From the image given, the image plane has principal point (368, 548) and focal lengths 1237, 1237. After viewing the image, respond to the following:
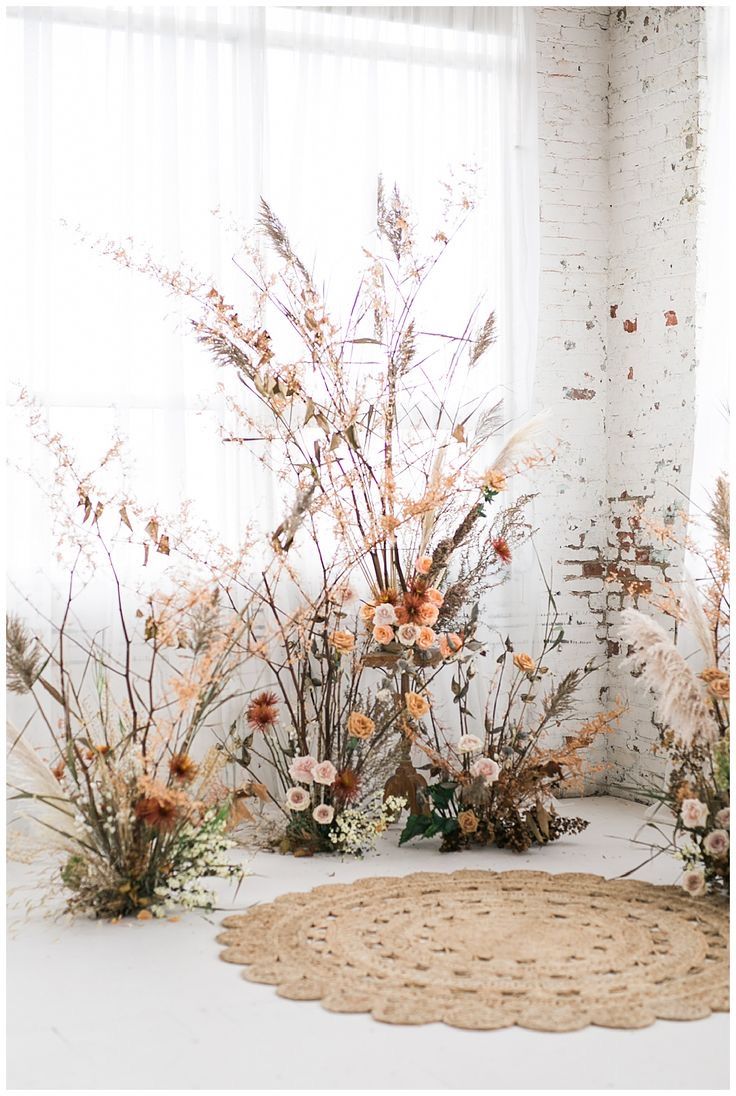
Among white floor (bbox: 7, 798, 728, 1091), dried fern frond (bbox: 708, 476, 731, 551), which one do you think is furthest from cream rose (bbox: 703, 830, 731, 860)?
dried fern frond (bbox: 708, 476, 731, 551)

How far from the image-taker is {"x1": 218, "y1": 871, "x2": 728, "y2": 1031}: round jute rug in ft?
7.70

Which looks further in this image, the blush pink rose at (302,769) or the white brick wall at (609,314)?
the white brick wall at (609,314)

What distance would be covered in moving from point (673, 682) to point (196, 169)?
210 centimetres

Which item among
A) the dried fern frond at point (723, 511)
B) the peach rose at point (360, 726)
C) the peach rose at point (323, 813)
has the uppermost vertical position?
the dried fern frond at point (723, 511)

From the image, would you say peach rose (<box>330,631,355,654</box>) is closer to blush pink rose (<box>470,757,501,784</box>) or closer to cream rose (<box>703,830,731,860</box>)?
blush pink rose (<box>470,757,501,784</box>)

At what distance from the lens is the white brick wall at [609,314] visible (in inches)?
164

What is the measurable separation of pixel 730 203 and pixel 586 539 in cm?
124

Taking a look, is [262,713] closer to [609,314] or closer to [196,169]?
[196,169]

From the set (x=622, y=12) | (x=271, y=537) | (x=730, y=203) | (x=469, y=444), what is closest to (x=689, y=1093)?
(x=271, y=537)

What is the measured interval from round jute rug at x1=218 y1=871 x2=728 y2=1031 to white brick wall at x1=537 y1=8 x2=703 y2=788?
1303mm

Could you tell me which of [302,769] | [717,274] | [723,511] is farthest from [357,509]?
[717,274]

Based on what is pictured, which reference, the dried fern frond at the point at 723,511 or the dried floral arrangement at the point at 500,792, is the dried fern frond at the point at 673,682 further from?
the dried floral arrangement at the point at 500,792

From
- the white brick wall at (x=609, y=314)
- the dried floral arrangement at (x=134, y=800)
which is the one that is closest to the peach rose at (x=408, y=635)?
the dried floral arrangement at (x=134, y=800)

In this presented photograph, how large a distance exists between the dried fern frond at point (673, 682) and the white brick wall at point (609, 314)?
131cm
